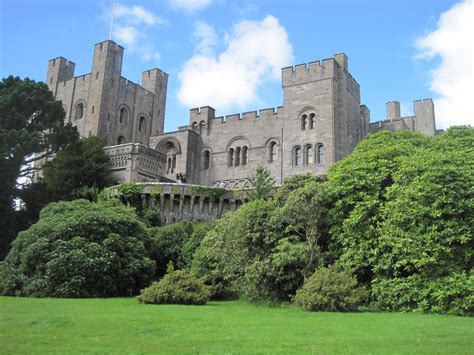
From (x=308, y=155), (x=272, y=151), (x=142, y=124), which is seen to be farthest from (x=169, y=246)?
(x=142, y=124)

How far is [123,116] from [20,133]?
60.6 feet

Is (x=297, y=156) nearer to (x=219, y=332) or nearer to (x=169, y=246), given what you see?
(x=169, y=246)

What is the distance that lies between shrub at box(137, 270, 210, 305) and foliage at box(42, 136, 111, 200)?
16.2 m

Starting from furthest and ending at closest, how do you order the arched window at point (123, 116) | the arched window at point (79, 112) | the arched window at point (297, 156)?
the arched window at point (123, 116)
the arched window at point (79, 112)
the arched window at point (297, 156)

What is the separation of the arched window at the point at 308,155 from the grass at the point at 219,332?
82.7 feet

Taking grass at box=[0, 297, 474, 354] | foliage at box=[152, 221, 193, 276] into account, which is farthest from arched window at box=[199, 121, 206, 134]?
grass at box=[0, 297, 474, 354]

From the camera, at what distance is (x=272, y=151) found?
4194 centimetres

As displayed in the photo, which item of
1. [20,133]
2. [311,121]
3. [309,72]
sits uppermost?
[309,72]

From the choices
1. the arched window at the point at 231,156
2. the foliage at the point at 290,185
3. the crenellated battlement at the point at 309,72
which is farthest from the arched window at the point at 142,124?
the foliage at the point at 290,185

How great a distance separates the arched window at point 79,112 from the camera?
47.4 m

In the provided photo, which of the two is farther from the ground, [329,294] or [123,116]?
[123,116]

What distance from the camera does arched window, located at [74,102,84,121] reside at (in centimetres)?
4741

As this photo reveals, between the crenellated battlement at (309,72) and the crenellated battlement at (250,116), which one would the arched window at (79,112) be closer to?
the crenellated battlement at (250,116)

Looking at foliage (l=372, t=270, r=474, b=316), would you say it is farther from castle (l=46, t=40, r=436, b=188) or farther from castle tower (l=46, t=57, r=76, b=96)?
castle tower (l=46, t=57, r=76, b=96)
